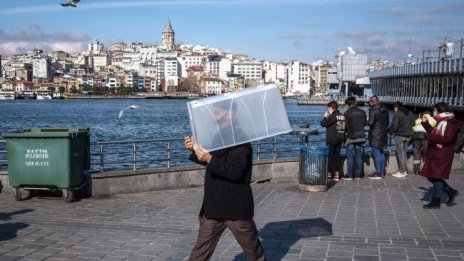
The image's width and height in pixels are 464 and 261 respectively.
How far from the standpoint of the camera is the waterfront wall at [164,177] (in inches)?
428

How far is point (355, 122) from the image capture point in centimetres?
1280

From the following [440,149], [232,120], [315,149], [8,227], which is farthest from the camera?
[315,149]

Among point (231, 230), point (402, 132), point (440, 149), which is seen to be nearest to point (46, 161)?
point (231, 230)

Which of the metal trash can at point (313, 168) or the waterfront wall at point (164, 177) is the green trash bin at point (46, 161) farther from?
the metal trash can at point (313, 168)

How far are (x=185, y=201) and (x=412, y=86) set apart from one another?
319 feet

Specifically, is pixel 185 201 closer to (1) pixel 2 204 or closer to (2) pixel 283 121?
(1) pixel 2 204

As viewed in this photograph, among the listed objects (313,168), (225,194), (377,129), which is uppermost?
(377,129)

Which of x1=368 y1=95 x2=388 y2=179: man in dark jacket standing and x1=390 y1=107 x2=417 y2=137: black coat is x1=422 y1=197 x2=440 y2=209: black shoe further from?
x1=390 y1=107 x2=417 y2=137: black coat

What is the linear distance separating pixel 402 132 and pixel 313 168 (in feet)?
11.5

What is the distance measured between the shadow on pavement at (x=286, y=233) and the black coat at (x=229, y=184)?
1.70 meters

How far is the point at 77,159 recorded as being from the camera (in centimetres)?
1030

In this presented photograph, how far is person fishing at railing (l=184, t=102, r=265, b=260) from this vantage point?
5.01 meters

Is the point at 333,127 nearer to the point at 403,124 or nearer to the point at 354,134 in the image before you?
the point at 354,134

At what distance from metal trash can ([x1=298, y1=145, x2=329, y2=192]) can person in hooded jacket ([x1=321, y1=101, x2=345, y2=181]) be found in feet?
4.51
